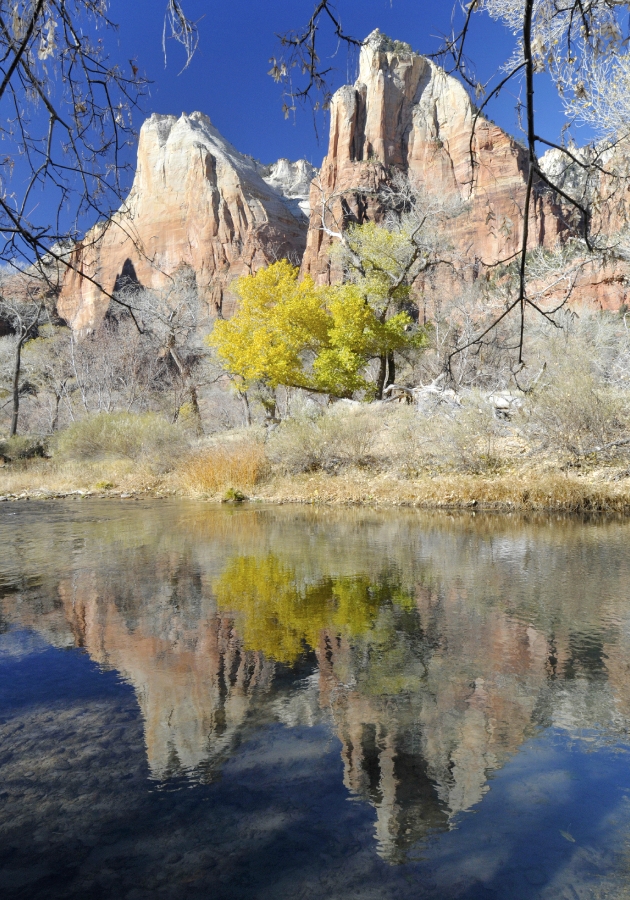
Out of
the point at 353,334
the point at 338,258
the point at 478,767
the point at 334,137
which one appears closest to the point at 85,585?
the point at 478,767

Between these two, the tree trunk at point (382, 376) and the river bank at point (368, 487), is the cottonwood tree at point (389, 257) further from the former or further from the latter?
the river bank at point (368, 487)

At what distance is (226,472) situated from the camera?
17703mm

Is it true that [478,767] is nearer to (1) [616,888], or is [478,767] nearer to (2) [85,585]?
(1) [616,888]

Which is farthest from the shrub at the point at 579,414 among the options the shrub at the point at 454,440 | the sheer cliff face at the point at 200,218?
the sheer cliff face at the point at 200,218

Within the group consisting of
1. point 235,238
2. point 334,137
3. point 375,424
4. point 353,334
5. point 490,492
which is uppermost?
point 334,137

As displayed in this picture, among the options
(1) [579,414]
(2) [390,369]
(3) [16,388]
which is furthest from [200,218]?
(1) [579,414]

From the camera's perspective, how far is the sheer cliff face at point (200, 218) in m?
70.4

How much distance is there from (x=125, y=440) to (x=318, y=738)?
20566 millimetres

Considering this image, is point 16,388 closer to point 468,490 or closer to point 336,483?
point 336,483

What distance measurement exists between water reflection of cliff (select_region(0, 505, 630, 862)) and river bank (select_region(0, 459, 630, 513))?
356cm

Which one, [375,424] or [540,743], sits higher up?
[375,424]

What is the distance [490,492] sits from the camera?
46.4 ft

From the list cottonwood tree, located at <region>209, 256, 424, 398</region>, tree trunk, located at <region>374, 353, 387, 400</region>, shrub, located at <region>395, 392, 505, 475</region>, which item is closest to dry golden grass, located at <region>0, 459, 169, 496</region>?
cottonwood tree, located at <region>209, 256, 424, 398</region>

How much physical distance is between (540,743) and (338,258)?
26981mm
